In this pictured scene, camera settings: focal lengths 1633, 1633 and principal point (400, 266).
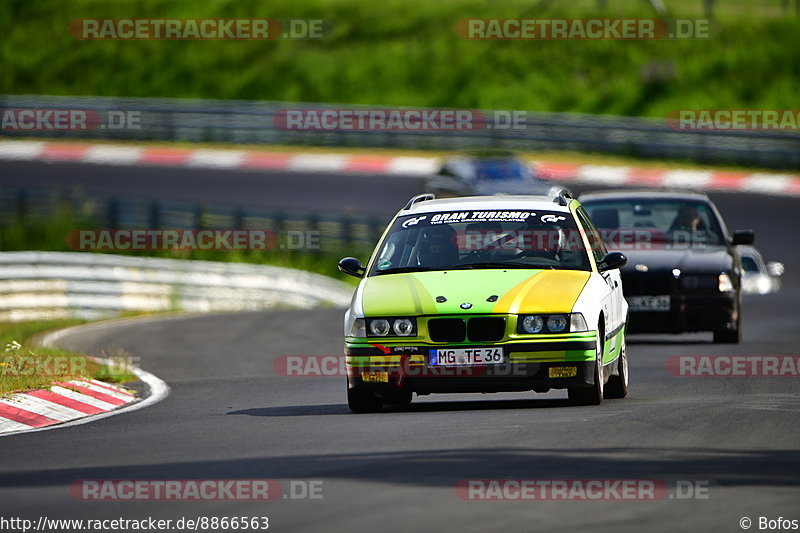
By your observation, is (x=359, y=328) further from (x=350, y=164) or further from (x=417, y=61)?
(x=417, y=61)

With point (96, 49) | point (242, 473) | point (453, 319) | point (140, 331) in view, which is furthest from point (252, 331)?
point (96, 49)

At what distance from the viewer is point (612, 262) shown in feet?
38.1

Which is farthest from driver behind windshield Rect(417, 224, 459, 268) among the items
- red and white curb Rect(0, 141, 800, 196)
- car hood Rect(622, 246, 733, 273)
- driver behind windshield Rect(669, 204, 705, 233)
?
red and white curb Rect(0, 141, 800, 196)

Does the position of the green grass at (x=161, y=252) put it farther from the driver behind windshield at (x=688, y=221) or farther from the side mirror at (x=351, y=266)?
the side mirror at (x=351, y=266)

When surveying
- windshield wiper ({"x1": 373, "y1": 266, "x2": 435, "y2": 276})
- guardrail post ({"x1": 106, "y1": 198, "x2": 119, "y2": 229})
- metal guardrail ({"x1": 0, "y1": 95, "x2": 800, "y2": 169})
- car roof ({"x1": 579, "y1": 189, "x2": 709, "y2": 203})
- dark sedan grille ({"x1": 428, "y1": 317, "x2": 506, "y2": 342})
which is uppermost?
metal guardrail ({"x1": 0, "y1": 95, "x2": 800, "y2": 169})

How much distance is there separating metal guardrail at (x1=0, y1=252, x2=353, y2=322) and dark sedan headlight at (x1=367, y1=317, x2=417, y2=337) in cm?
1269

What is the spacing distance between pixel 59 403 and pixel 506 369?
12.0 feet

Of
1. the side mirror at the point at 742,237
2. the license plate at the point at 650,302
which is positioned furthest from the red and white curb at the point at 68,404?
the side mirror at the point at 742,237

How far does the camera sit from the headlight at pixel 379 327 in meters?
10.7

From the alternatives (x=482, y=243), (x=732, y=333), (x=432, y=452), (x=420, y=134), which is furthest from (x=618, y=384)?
(x=420, y=134)

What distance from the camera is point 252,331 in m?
19.8

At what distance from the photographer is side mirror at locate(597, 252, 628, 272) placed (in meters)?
11.6

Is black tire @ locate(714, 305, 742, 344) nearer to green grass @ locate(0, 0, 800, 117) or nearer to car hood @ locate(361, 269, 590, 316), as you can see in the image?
car hood @ locate(361, 269, 590, 316)

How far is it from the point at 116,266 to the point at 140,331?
12.4 ft
